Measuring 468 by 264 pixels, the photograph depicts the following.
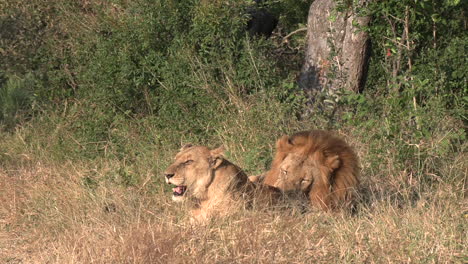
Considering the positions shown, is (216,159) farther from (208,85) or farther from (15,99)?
A: (15,99)

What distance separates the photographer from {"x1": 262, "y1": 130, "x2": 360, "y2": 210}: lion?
682 centimetres

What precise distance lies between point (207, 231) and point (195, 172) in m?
0.66

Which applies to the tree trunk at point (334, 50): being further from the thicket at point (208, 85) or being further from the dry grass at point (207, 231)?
the dry grass at point (207, 231)

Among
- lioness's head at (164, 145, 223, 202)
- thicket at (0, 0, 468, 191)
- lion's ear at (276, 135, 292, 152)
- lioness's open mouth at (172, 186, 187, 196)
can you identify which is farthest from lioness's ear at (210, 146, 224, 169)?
thicket at (0, 0, 468, 191)

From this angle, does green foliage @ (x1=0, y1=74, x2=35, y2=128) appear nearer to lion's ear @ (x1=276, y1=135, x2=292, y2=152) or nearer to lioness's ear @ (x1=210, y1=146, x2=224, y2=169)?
lion's ear @ (x1=276, y1=135, x2=292, y2=152)

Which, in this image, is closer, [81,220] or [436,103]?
[81,220]

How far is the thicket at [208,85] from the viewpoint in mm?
8180

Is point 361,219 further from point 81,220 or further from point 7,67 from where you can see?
point 7,67

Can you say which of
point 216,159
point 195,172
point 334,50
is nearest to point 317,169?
point 216,159

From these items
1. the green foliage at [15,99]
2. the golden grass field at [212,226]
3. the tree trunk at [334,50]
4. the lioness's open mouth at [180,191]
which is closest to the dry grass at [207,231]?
the golden grass field at [212,226]

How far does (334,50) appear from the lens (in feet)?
29.9

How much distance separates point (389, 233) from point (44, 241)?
2645 millimetres

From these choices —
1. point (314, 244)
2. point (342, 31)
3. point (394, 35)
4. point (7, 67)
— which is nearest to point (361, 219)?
point (314, 244)

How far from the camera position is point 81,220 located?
6.82 m
